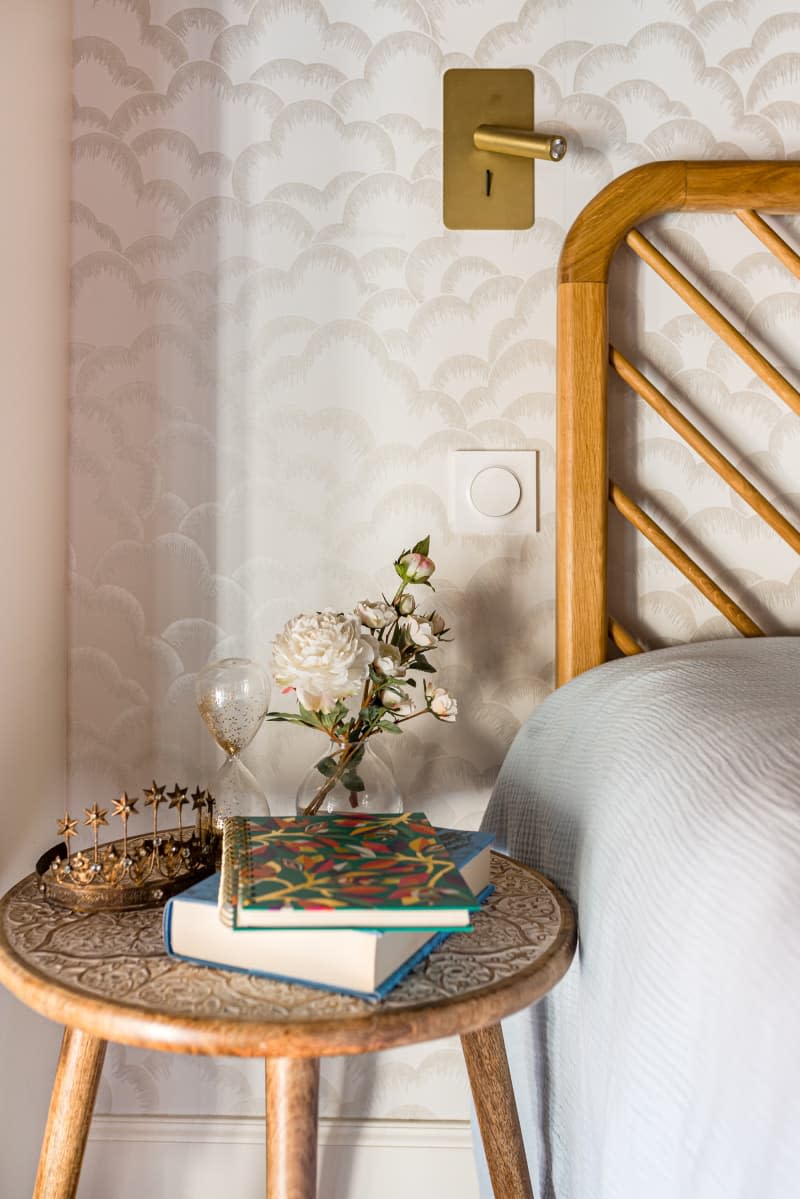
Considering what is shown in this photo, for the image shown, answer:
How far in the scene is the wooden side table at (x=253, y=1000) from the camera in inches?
20.9

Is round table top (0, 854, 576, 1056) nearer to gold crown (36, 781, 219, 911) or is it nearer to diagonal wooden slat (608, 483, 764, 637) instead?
gold crown (36, 781, 219, 911)

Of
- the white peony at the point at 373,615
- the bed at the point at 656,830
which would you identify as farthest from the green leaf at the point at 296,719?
the bed at the point at 656,830

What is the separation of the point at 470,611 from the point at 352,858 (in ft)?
1.59

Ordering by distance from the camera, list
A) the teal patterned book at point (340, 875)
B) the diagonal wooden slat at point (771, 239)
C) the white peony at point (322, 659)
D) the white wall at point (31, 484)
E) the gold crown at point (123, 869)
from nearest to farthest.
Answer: the teal patterned book at point (340, 875)
the gold crown at point (123, 869)
the white peony at point (322, 659)
the white wall at point (31, 484)
the diagonal wooden slat at point (771, 239)

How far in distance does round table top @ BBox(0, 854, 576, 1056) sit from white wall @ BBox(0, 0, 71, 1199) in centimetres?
31

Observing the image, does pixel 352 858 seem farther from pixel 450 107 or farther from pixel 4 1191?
pixel 450 107

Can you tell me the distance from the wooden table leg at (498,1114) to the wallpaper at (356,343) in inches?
12.5

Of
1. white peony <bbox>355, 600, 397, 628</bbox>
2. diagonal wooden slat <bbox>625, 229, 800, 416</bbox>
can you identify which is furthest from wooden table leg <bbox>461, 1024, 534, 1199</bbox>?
diagonal wooden slat <bbox>625, 229, 800, 416</bbox>

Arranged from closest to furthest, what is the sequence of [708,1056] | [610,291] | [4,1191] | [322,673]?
[708,1056] → [322,673] → [4,1191] → [610,291]

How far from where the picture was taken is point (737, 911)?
496 mm

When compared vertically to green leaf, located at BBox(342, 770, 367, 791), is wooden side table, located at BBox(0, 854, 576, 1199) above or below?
below

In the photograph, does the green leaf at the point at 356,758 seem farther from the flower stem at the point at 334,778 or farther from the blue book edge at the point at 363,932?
the blue book edge at the point at 363,932

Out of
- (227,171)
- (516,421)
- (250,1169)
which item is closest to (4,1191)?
(250,1169)

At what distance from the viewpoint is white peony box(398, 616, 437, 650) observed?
895mm
